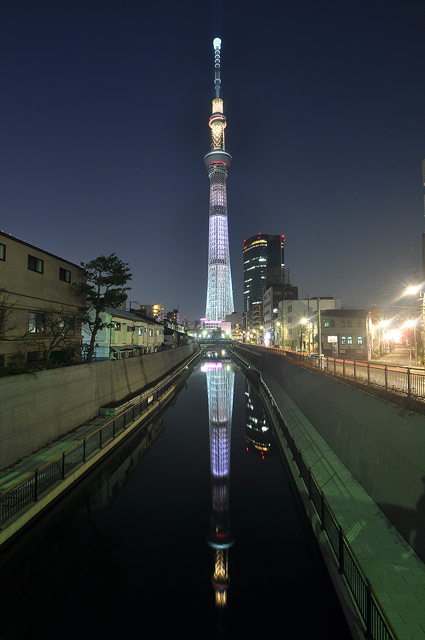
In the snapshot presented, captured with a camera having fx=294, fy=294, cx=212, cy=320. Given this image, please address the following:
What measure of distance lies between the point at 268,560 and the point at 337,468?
449 cm

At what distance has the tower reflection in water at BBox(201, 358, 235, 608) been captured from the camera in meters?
8.20

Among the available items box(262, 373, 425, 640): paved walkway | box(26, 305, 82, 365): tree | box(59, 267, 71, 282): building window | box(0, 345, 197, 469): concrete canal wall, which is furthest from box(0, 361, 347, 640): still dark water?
box(59, 267, 71, 282): building window

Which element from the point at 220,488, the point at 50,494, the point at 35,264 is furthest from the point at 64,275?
the point at 220,488

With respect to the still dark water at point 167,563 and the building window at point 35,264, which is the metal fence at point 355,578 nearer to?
the still dark water at point 167,563

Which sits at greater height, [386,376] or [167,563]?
[386,376]

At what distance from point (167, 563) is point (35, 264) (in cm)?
1644

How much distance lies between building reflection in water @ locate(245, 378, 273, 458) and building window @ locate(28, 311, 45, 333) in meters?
14.6

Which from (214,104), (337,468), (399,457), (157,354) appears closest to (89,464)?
(337,468)

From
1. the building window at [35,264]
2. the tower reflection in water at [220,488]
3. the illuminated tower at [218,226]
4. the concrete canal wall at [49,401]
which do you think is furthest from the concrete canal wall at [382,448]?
the illuminated tower at [218,226]

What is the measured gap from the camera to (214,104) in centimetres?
15962

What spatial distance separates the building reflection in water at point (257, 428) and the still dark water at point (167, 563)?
3.57 m

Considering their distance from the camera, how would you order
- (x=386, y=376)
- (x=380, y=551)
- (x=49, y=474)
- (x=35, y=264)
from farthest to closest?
(x=35, y=264) → (x=386, y=376) → (x=49, y=474) → (x=380, y=551)

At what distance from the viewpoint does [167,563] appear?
852 centimetres

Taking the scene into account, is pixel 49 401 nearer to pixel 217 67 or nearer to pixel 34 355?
pixel 34 355
